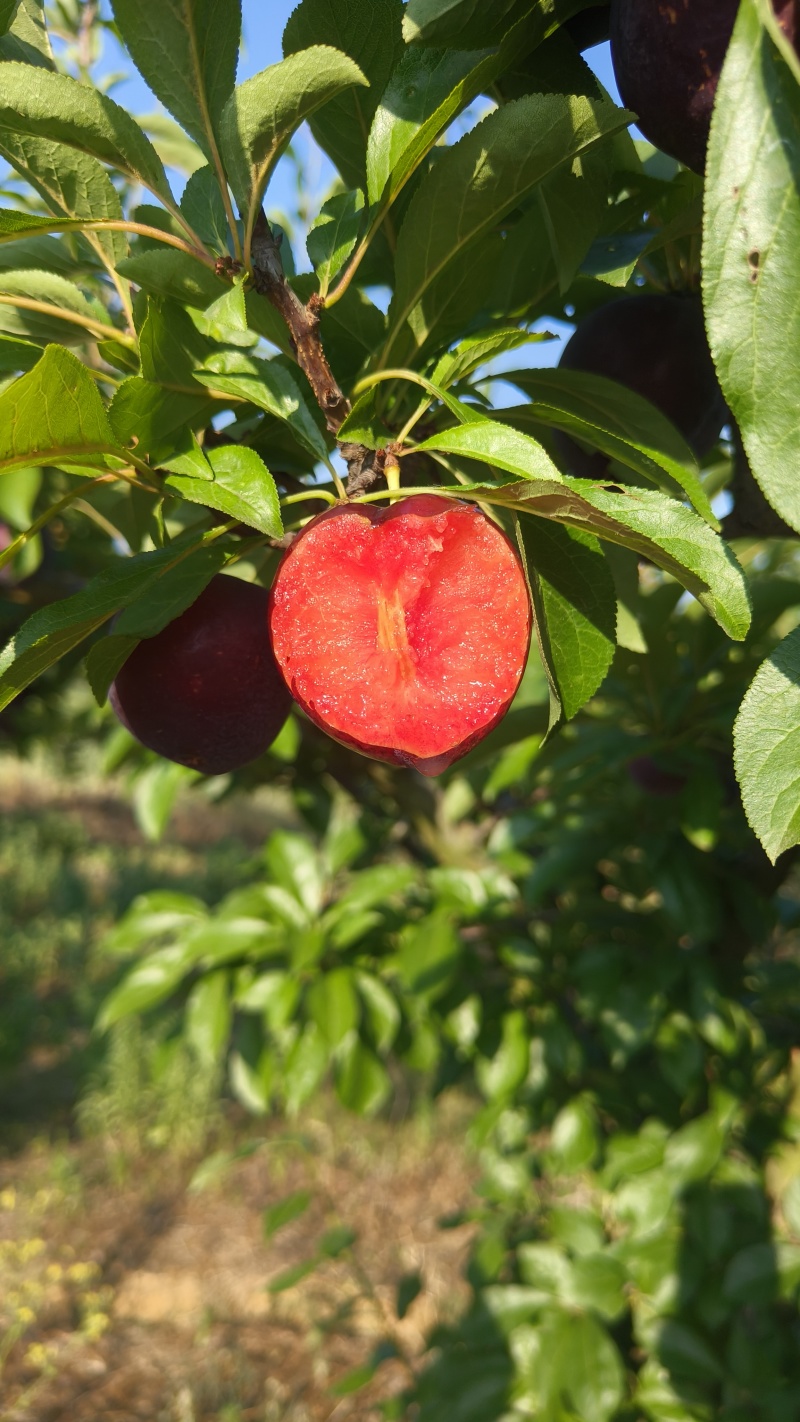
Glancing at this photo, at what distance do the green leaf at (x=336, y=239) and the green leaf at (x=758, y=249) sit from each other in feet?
0.77

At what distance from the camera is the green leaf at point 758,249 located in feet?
1.27

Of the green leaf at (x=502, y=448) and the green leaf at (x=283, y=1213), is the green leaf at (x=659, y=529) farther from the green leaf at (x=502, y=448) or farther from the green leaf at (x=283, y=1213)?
the green leaf at (x=283, y=1213)

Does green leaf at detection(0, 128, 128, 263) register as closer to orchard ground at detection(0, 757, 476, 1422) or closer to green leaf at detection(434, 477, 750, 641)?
green leaf at detection(434, 477, 750, 641)

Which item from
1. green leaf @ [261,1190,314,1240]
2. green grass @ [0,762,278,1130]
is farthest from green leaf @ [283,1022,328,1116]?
green grass @ [0,762,278,1130]

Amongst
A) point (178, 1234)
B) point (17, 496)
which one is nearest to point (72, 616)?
point (17, 496)

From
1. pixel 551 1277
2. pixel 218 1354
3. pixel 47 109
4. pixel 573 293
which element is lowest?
pixel 218 1354

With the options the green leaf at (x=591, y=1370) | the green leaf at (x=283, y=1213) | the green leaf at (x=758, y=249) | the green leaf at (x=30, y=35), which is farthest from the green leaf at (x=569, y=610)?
the green leaf at (x=283, y=1213)

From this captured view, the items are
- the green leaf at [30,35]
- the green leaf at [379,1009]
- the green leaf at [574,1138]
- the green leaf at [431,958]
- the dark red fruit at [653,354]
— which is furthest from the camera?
the green leaf at [574,1138]

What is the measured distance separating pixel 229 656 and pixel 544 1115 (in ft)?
4.24

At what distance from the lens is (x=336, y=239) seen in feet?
1.89

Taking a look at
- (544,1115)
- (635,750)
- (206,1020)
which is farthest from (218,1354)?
(635,750)

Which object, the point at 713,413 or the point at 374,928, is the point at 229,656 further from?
the point at 374,928

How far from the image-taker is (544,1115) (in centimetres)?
168

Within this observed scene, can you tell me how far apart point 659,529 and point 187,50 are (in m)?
0.34
